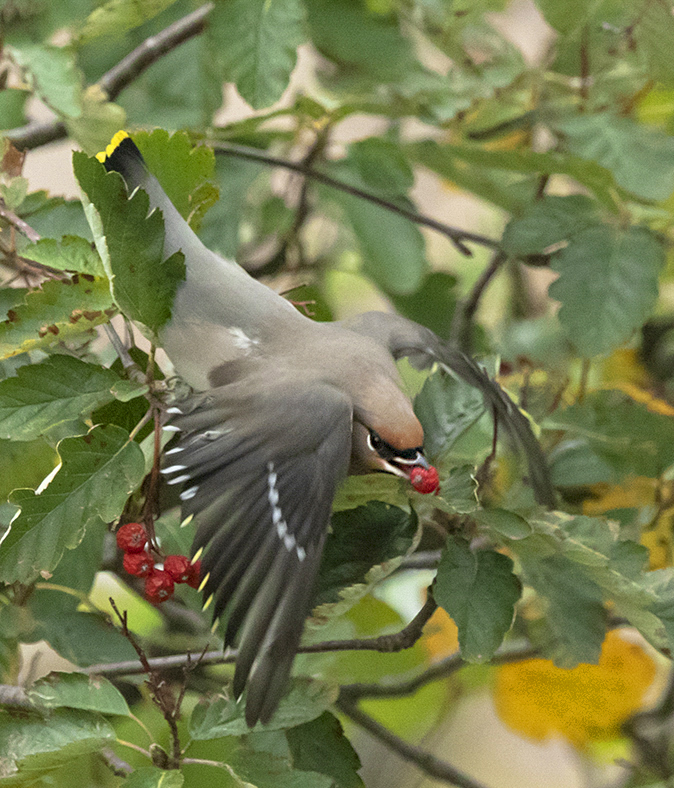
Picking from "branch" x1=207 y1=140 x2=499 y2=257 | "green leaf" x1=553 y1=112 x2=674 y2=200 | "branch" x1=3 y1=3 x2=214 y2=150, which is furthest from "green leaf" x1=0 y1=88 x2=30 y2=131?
"green leaf" x1=553 y1=112 x2=674 y2=200

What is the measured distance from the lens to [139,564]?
1.56 feet

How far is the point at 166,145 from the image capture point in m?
0.49

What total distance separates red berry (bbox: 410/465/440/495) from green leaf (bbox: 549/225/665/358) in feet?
0.99

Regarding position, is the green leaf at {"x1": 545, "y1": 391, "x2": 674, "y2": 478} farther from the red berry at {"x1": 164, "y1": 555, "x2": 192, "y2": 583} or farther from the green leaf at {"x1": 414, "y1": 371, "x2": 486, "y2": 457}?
the red berry at {"x1": 164, "y1": 555, "x2": 192, "y2": 583}

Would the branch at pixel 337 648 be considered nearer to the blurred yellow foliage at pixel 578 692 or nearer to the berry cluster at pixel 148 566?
the berry cluster at pixel 148 566

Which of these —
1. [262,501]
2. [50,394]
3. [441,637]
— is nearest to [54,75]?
[50,394]

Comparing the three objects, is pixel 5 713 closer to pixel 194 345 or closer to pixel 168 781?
pixel 168 781

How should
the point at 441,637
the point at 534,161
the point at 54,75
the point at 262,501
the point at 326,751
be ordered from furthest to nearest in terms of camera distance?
the point at 441,637, the point at 534,161, the point at 54,75, the point at 326,751, the point at 262,501

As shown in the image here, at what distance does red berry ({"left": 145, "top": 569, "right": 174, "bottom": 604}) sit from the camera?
47 centimetres

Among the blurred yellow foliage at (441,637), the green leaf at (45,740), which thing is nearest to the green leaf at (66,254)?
the green leaf at (45,740)

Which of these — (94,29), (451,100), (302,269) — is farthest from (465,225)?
(94,29)

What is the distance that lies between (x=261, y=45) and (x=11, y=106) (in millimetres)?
212

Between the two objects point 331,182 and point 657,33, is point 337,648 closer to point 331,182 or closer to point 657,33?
point 331,182

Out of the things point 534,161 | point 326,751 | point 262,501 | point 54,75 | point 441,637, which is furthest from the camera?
point 441,637
